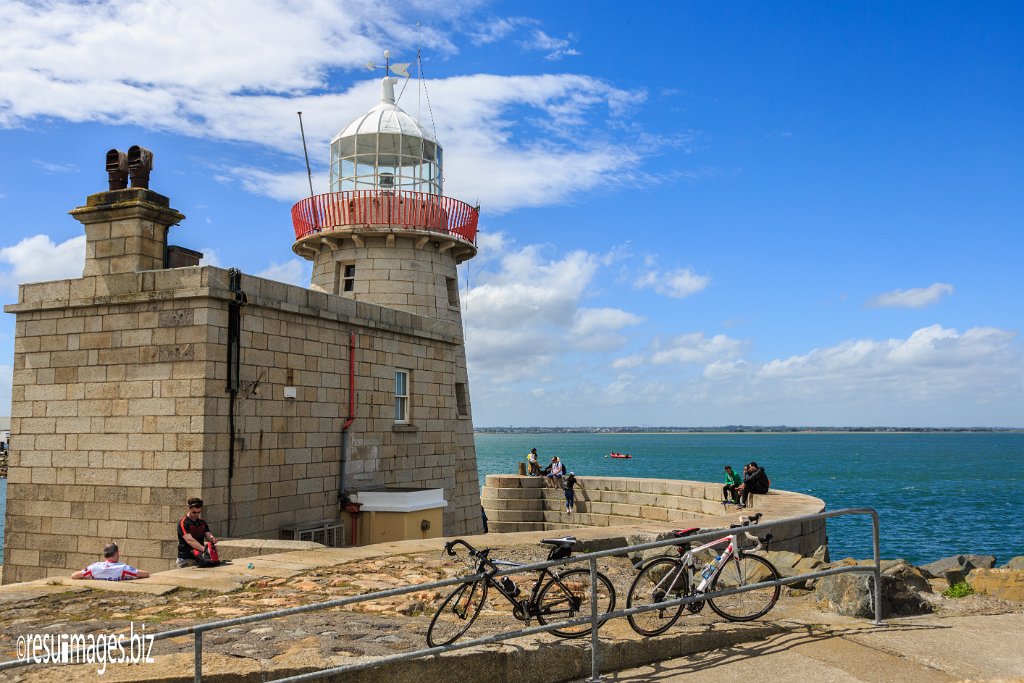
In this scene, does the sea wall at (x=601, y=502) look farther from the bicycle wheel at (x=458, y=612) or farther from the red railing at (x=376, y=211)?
the bicycle wheel at (x=458, y=612)

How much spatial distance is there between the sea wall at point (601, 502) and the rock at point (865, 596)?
11157 mm

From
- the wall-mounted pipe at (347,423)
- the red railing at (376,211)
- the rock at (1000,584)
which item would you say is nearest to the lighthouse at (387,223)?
the red railing at (376,211)

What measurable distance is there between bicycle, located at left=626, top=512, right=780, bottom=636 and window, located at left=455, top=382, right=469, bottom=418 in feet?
44.2

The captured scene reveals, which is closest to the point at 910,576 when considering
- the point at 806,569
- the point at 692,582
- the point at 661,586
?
the point at 806,569

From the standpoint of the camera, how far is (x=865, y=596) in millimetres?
7145

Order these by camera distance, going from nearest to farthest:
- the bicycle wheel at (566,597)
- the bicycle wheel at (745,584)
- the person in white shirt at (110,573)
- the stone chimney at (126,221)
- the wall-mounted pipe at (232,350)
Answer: the bicycle wheel at (566,597), the bicycle wheel at (745,584), the person in white shirt at (110,573), the wall-mounted pipe at (232,350), the stone chimney at (126,221)

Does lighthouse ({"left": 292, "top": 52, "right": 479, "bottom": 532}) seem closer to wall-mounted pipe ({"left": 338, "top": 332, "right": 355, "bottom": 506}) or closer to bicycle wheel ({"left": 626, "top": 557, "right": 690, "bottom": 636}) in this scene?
wall-mounted pipe ({"left": 338, "top": 332, "right": 355, "bottom": 506})

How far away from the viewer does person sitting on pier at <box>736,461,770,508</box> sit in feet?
60.8

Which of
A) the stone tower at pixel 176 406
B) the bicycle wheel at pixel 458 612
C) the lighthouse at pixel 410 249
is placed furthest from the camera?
the lighthouse at pixel 410 249

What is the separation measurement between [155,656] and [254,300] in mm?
7490

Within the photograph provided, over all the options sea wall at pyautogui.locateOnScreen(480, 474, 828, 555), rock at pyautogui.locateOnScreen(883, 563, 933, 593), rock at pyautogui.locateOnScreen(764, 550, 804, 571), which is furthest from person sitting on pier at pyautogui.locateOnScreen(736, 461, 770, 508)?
rock at pyautogui.locateOnScreen(883, 563, 933, 593)

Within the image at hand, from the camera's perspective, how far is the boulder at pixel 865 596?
281 inches

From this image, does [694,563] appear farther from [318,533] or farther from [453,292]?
[453,292]

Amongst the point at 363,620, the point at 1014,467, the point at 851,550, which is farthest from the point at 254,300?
the point at 1014,467
